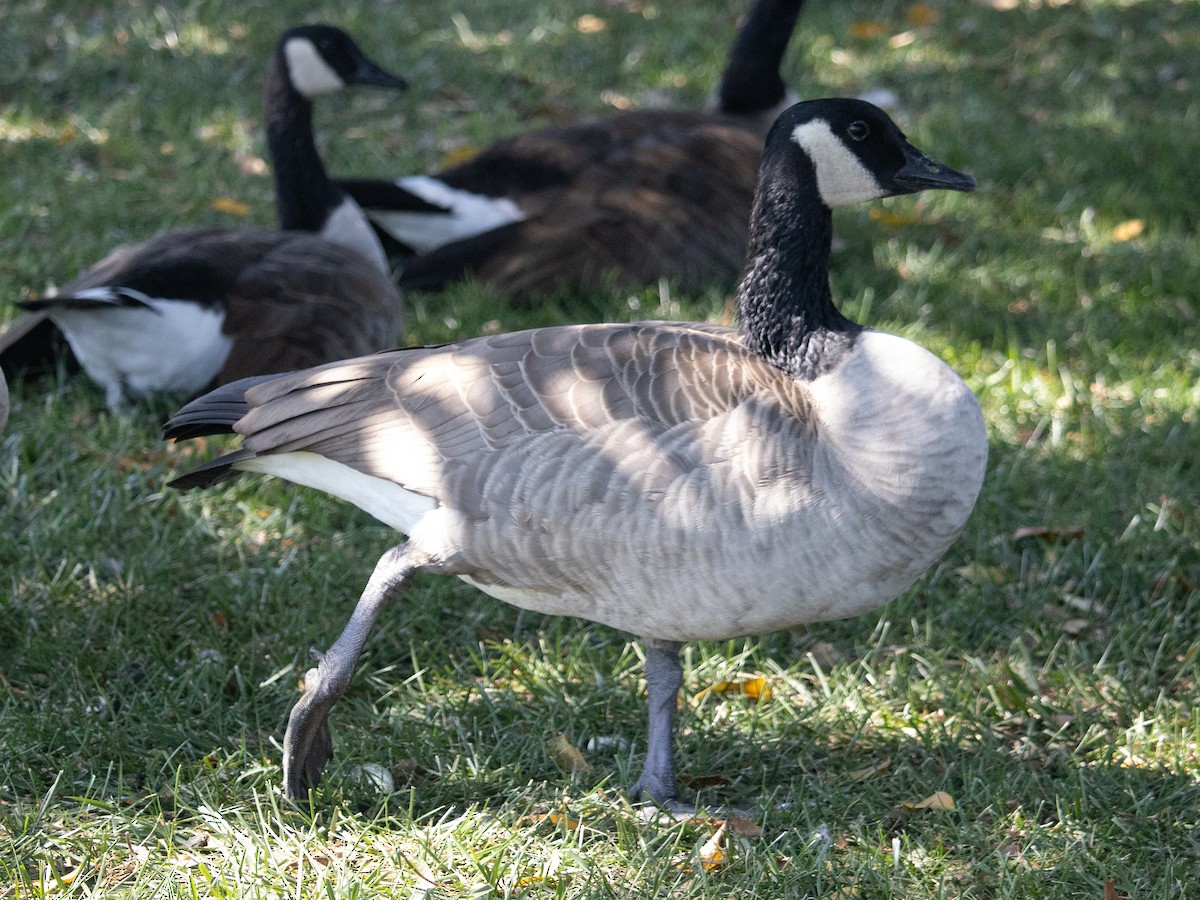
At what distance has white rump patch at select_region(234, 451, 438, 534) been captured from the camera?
2.86 metres

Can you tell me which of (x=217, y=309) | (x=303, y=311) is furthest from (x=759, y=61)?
(x=217, y=309)

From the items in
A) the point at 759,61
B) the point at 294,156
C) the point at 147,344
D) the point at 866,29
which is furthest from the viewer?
the point at 866,29

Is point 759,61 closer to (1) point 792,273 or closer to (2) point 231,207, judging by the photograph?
(2) point 231,207

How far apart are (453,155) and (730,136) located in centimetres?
153

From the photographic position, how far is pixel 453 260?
5516 millimetres

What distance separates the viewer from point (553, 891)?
2.67 m

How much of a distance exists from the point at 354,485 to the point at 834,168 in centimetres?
129

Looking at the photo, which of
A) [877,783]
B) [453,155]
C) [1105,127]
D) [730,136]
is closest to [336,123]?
[453,155]

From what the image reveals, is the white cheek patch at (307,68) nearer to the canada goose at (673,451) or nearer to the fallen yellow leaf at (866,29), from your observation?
the canada goose at (673,451)

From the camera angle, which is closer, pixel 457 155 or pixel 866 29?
pixel 457 155

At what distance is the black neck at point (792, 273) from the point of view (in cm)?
287

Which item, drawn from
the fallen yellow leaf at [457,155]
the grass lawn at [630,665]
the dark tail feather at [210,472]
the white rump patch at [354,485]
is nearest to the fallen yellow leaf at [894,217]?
the grass lawn at [630,665]

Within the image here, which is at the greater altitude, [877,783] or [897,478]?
[897,478]

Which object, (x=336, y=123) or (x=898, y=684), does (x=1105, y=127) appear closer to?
(x=336, y=123)
